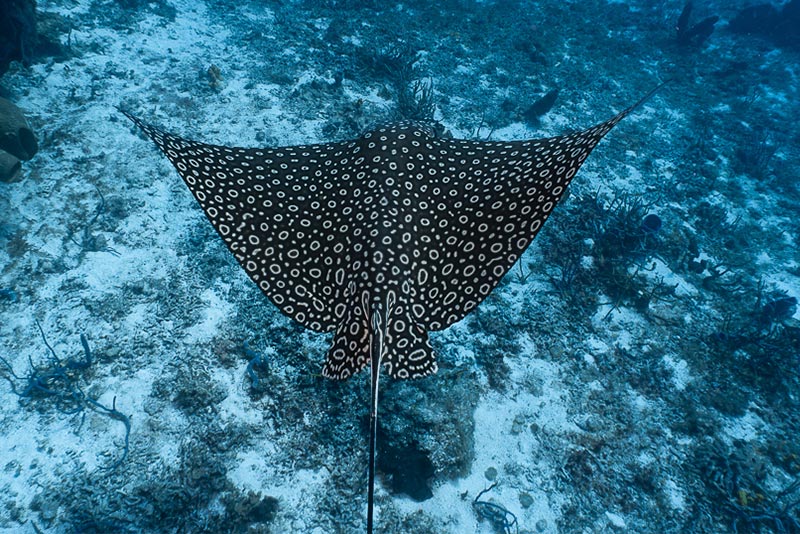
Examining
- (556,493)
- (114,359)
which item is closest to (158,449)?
(114,359)

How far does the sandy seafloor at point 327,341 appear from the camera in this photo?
387cm

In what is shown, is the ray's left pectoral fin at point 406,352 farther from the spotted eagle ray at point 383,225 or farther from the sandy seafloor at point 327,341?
the sandy seafloor at point 327,341

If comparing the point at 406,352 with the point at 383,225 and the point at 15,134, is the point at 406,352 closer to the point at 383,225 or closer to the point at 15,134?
the point at 383,225

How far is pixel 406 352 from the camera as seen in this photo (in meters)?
3.16

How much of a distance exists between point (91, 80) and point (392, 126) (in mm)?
6846

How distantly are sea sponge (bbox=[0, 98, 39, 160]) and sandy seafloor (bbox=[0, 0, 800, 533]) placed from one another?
0.69 ft

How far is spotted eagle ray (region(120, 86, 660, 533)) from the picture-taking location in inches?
127

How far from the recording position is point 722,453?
4.52m

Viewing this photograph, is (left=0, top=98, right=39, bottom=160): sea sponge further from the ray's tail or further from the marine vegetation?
the ray's tail

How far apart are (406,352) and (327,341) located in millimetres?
1930

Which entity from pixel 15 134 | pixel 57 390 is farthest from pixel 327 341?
pixel 15 134

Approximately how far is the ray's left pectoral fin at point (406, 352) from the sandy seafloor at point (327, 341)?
1291 mm

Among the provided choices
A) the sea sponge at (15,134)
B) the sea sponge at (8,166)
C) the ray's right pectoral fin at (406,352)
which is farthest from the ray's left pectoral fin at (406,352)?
the sea sponge at (15,134)

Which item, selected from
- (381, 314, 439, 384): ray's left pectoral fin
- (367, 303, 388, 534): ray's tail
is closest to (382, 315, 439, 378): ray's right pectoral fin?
(381, 314, 439, 384): ray's left pectoral fin
